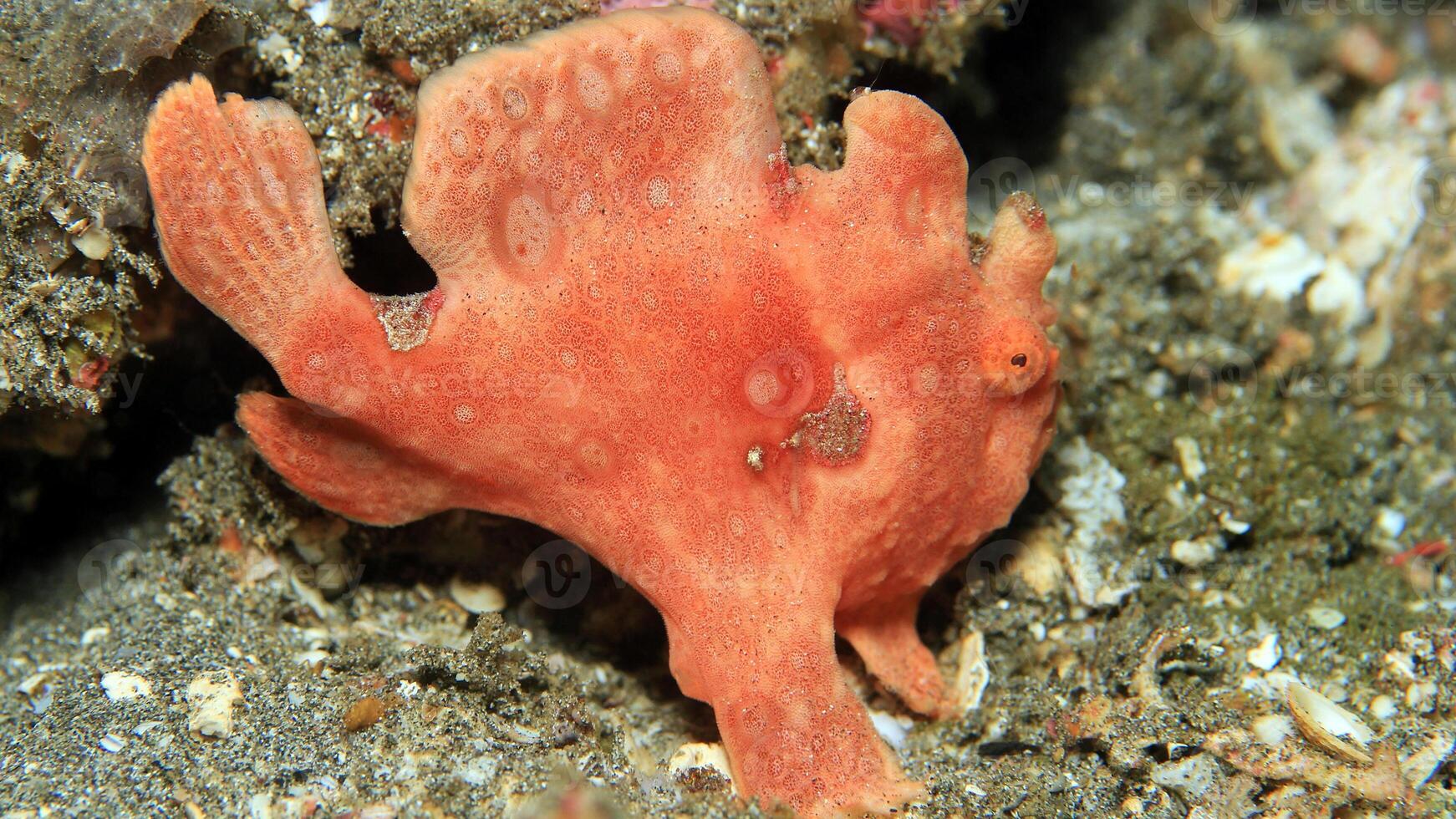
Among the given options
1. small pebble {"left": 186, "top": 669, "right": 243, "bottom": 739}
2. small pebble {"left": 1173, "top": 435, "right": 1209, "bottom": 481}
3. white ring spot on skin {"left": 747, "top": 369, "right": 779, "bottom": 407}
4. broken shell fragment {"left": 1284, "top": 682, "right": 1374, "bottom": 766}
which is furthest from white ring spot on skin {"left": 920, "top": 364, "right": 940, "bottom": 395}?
small pebble {"left": 186, "top": 669, "right": 243, "bottom": 739}

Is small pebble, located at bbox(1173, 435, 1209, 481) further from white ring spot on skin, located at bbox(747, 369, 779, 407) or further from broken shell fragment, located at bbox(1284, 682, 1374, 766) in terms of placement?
white ring spot on skin, located at bbox(747, 369, 779, 407)

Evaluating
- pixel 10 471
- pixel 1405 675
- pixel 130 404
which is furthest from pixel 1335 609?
pixel 10 471

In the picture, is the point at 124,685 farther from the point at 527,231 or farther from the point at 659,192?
the point at 659,192

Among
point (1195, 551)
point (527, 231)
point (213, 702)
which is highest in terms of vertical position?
point (527, 231)

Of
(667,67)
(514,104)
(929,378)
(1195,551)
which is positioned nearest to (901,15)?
(667,67)

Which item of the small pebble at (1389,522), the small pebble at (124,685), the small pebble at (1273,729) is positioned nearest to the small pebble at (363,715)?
the small pebble at (124,685)
